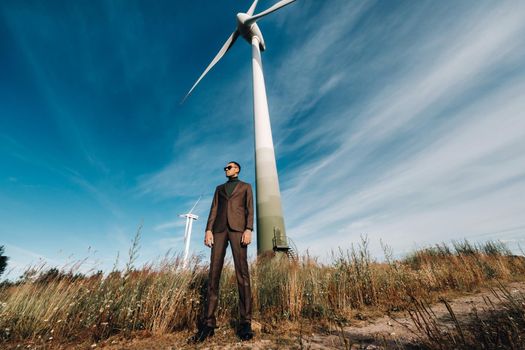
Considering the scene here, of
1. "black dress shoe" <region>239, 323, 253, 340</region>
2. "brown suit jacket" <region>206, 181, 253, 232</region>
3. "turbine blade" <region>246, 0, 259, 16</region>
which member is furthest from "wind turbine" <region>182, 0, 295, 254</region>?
"black dress shoe" <region>239, 323, 253, 340</region>

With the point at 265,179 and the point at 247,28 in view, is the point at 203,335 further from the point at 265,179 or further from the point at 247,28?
the point at 247,28

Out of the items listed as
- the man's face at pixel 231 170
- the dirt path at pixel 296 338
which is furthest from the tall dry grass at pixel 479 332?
the man's face at pixel 231 170

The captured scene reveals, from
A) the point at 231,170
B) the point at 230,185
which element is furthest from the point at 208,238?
the point at 231,170

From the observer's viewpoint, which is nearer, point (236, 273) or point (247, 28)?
point (236, 273)

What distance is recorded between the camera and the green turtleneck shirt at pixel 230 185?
462 cm

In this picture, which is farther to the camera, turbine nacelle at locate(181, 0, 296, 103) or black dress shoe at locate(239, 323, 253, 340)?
turbine nacelle at locate(181, 0, 296, 103)

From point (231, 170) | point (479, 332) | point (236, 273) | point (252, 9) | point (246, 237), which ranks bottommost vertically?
point (479, 332)

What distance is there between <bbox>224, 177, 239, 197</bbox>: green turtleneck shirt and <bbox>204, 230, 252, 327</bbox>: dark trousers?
75cm

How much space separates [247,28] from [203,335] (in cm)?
1939

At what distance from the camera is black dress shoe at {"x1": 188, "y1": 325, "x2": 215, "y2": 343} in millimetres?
3656

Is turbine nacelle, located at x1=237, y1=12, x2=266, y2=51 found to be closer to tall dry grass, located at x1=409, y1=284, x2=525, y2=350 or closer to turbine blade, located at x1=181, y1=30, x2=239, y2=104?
turbine blade, located at x1=181, y1=30, x2=239, y2=104

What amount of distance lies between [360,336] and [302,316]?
4.43 ft

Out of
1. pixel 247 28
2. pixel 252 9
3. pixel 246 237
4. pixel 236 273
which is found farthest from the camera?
pixel 252 9

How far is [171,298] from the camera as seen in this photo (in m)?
4.50
